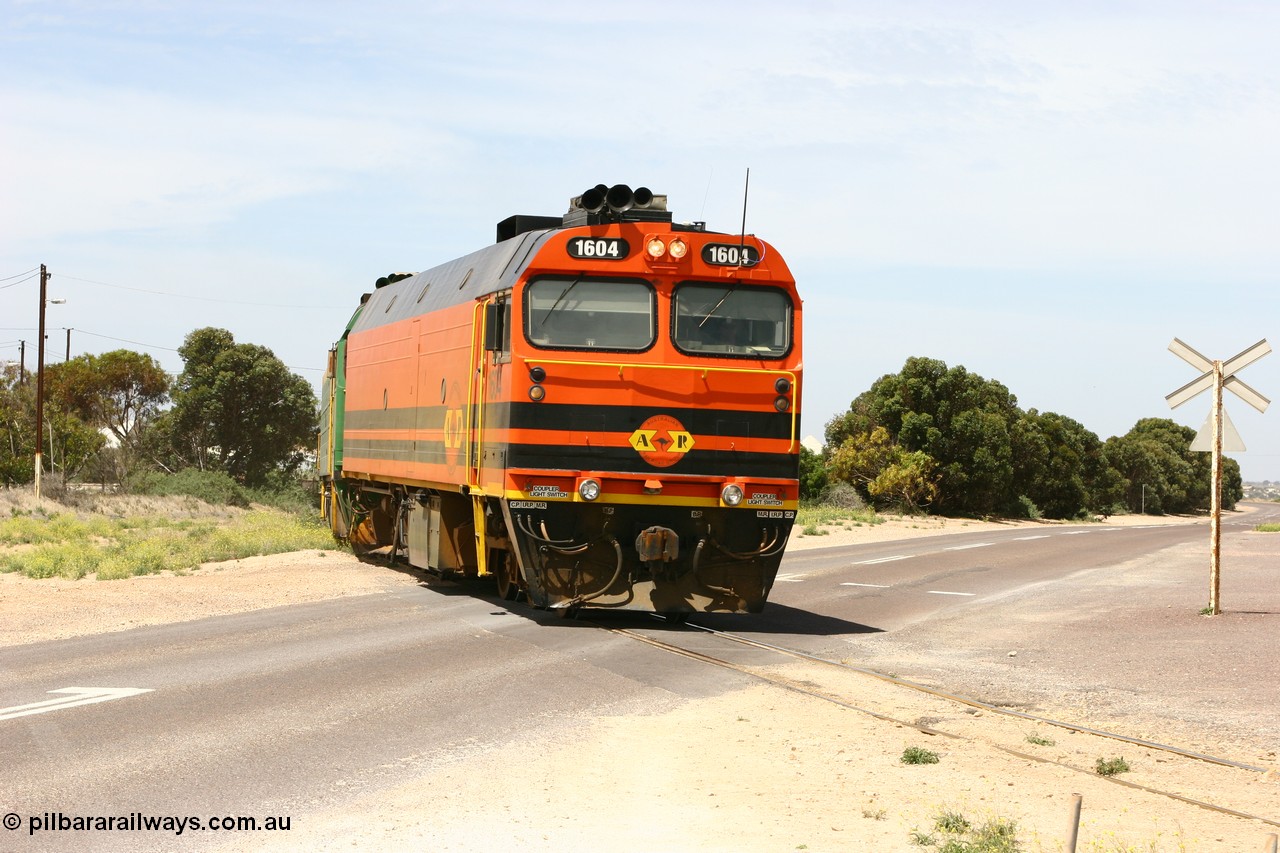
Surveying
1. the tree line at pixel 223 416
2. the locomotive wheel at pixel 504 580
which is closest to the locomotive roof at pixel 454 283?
the locomotive wheel at pixel 504 580

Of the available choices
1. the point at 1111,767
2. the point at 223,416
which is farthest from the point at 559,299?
the point at 223,416

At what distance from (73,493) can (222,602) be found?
37051 millimetres

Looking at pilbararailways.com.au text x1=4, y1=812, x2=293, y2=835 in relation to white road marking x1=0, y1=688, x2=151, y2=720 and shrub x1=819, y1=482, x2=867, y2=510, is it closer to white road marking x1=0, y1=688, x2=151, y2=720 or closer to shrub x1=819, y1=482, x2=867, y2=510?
white road marking x1=0, y1=688, x2=151, y2=720

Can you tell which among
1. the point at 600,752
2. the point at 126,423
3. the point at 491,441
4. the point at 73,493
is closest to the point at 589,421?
the point at 491,441

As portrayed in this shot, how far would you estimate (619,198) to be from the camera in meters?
14.7

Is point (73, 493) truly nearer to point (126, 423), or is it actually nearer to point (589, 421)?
point (126, 423)

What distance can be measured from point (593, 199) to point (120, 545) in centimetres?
1883

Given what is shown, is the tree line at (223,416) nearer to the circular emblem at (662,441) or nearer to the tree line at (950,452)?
the tree line at (950,452)

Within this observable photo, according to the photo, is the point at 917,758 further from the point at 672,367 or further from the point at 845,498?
the point at 845,498

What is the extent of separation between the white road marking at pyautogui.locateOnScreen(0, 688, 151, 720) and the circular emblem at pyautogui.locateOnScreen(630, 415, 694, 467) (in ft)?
18.1

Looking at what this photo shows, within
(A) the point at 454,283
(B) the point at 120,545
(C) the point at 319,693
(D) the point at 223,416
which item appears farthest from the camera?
(D) the point at 223,416

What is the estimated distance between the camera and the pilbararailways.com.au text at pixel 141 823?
671cm

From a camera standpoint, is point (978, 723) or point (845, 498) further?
point (845, 498)

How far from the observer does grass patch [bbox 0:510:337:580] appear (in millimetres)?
22117
